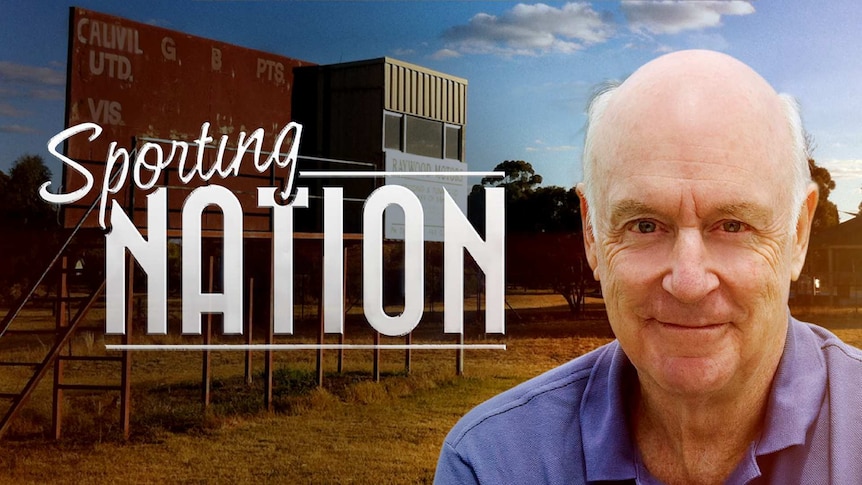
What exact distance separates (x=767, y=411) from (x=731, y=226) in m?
0.27

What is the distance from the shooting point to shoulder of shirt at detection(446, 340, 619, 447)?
110 centimetres

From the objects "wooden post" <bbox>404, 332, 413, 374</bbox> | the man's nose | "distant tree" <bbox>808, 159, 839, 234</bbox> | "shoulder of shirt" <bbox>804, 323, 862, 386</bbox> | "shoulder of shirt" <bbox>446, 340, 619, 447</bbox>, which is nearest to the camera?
the man's nose

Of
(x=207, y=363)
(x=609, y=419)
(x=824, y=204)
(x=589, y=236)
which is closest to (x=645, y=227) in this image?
(x=589, y=236)

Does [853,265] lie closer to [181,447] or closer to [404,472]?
[404,472]

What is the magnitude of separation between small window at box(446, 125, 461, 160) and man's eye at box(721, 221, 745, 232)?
1964 millimetres

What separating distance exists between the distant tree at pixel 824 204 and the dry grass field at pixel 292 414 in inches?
13.1

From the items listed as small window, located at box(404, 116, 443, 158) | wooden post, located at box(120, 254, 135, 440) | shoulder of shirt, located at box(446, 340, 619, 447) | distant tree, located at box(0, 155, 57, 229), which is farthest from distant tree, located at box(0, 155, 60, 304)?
shoulder of shirt, located at box(446, 340, 619, 447)

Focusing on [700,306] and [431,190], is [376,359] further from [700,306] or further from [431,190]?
[700,306]

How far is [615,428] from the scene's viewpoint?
104 cm

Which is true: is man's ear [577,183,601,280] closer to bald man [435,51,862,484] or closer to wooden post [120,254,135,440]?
bald man [435,51,862,484]

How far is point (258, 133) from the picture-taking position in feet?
10.2

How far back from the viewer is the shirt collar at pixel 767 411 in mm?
972

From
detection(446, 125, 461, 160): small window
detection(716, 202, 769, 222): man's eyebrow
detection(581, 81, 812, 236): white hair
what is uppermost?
detection(446, 125, 461, 160): small window

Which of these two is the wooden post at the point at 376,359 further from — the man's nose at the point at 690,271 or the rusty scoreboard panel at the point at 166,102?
the man's nose at the point at 690,271
